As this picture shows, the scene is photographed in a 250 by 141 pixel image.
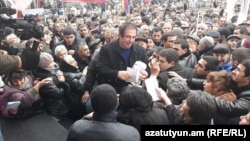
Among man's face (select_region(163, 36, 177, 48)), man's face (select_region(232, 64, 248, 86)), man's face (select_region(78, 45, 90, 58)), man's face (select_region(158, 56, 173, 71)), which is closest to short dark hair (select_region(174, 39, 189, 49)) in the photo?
man's face (select_region(163, 36, 177, 48))

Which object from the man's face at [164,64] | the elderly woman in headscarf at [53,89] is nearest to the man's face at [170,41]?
the man's face at [164,64]

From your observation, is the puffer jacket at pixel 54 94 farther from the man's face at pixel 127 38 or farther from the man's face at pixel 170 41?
the man's face at pixel 170 41

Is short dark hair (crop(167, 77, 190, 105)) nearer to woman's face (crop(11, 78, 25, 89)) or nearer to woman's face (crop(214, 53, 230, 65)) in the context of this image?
woman's face (crop(214, 53, 230, 65))

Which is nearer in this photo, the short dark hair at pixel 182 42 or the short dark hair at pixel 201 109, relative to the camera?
the short dark hair at pixel 201 109

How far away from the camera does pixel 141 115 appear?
2551mm

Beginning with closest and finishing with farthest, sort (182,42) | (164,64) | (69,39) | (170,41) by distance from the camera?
(164,64), (182,42), (170,41), (69,39)

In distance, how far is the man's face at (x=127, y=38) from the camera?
11.2 feet

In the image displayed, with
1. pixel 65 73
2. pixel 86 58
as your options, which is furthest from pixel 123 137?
pixel 86 58

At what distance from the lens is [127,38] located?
3.45 meters

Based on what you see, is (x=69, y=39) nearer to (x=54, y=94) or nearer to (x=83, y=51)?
(x=83, y=51)

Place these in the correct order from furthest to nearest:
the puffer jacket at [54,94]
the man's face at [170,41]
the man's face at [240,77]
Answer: the man's face at [170,41]
the puffer jacket at [54,94]
the man's face at [240,77]

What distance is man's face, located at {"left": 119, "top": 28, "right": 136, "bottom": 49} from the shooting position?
3.42 m

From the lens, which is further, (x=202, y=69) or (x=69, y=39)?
(x=69, y=39)

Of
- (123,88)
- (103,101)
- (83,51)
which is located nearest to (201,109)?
(103,101)
